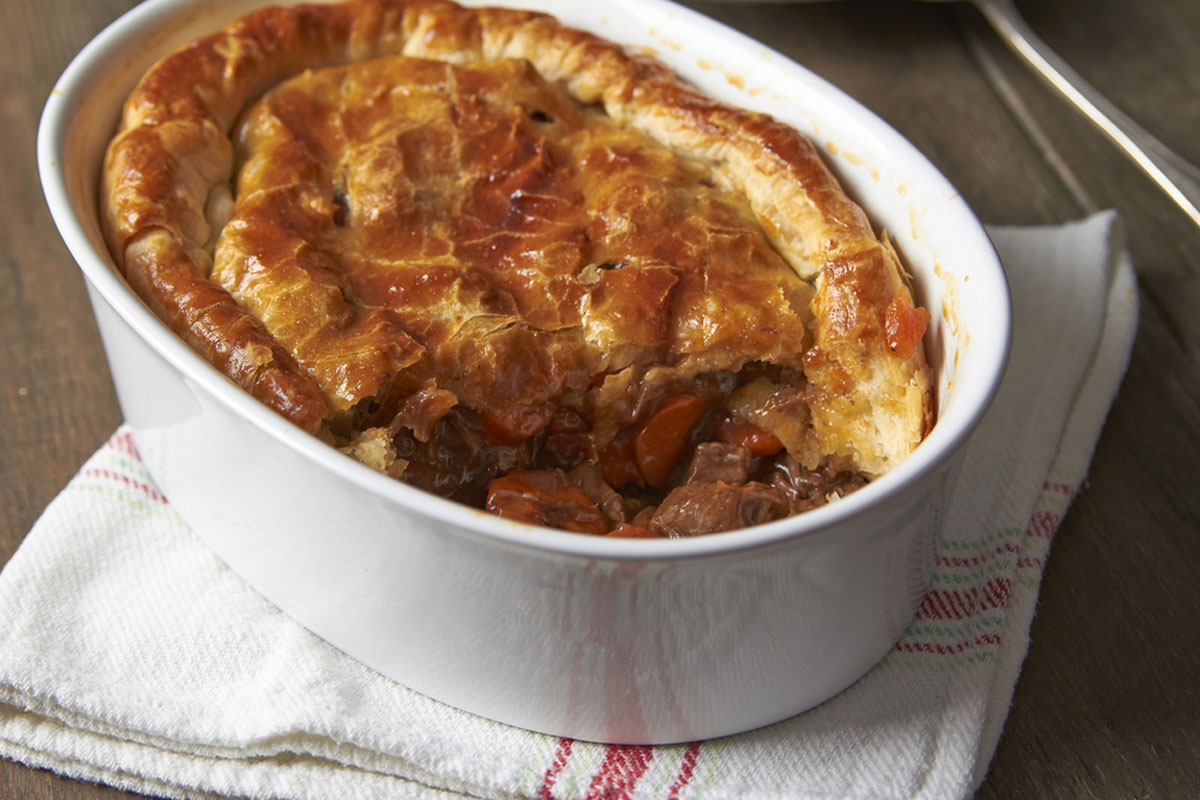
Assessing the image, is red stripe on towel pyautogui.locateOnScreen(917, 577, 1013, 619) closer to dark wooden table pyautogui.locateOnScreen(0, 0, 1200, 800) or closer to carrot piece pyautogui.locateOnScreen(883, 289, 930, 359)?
dark wooden table pyautogui.locateOnScreen(0, 0, 1200, 800)

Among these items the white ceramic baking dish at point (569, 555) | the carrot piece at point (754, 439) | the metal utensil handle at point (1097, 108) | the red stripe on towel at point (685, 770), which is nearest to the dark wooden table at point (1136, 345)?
the metal utensil handle at point (1097, 108)

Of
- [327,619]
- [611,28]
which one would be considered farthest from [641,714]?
[611,28]

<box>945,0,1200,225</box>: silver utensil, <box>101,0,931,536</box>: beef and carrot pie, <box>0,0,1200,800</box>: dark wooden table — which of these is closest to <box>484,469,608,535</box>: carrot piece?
<box>101,0,931,536</box>: beef and carrot pie

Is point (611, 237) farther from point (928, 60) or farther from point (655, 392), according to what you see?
point (928, 60)

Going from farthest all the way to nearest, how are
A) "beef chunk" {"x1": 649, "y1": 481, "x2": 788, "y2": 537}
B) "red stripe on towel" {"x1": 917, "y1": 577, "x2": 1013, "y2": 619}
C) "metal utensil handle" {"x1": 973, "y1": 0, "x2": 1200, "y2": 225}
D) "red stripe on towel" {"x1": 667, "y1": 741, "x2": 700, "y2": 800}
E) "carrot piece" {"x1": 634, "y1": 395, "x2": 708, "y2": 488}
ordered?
"metal utensil handle" {"x1": 973, "y1": 0, "x2": 1200, "y2": 225} < "carrot piece" {"x1": 634, "y1": 395, "x2": 708, "y2": 488} < "red stripe on towel" {"x1": 917, "y1": 577, "x2": 1013, "y2": 619} < "beef chunk" {"x1": 649, "y1": 481, "x2": 788, "y2": 537} < "red stripe on towel" {"x1": 667, "y1": 741, "x2": 700, "y2": 800}

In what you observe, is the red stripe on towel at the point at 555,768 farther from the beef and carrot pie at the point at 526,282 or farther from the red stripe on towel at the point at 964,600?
the red stripe on towel at the point at 964,600
